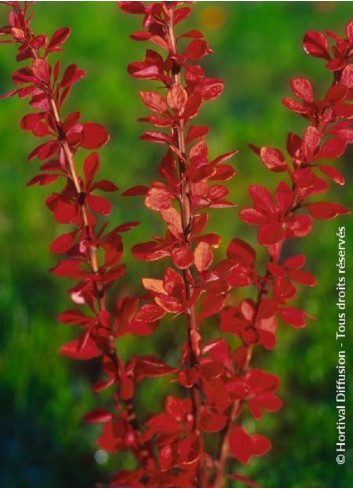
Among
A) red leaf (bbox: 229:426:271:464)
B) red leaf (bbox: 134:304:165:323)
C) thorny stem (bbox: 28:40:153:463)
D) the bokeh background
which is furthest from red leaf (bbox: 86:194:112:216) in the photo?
the bokeh background

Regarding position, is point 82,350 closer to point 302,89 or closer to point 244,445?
point 244,445

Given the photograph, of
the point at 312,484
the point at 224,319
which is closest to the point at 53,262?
the point at 312,484

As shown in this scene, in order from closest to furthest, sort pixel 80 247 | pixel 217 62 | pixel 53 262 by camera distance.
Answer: pixel 80 247, pixel 53 262, pixel 217 62

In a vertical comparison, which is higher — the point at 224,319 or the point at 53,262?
the point at 224,319

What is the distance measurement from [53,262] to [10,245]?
14cm

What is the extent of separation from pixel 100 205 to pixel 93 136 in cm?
8

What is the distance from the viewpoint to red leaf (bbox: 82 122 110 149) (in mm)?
859

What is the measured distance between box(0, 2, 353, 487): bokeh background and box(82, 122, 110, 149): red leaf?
86 centimetres

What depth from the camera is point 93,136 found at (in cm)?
87

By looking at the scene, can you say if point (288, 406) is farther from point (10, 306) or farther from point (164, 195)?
point (164, 195)

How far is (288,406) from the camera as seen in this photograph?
1.66 metres

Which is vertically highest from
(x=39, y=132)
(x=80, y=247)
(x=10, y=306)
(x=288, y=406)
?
(x=39, y=132)

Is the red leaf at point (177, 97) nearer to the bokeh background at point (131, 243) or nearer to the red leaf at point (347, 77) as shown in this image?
the red leaf at point (347, 77)

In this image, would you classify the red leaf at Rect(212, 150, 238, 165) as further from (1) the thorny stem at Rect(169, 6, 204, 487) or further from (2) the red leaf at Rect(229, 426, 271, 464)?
(2) the red leaf at Rect(229, 426, 271, 464)
